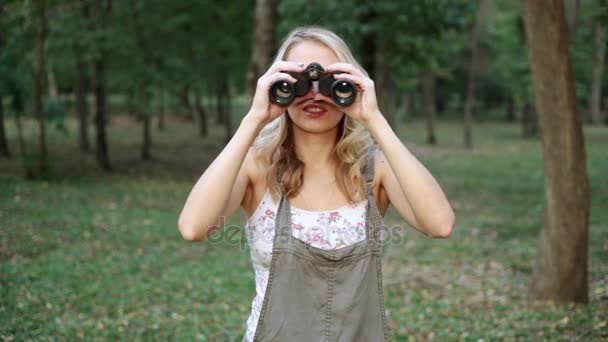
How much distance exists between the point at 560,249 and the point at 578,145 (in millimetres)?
966

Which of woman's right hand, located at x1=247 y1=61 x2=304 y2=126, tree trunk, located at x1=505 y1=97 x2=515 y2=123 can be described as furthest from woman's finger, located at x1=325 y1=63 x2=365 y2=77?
tree trunk, located at x1=505 y1=97 x2=515 y2=123

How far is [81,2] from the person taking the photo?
44.5ft

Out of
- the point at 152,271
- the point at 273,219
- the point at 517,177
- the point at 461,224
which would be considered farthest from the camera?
the point at 517,177

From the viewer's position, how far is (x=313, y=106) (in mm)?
2270

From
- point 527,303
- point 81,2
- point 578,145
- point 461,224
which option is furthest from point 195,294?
A: point 81,2

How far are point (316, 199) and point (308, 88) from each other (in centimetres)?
41

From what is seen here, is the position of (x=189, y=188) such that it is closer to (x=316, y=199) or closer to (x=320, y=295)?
(x=316, y=199)

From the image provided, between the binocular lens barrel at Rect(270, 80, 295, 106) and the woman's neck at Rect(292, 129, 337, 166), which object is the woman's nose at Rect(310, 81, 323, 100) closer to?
the binocular lens barrel at Rect(270, 80, 295, 106)

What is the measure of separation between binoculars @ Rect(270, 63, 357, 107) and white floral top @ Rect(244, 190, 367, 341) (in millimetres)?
387

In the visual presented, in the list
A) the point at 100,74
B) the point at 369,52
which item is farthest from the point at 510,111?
the point at 100,74

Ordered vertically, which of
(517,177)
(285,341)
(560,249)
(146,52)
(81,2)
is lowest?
(517,177)

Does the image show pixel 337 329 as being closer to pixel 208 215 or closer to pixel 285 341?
pixel 285 341

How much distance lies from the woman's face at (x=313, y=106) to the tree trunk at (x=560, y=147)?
3610mm

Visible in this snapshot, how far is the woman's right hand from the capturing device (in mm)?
2162
